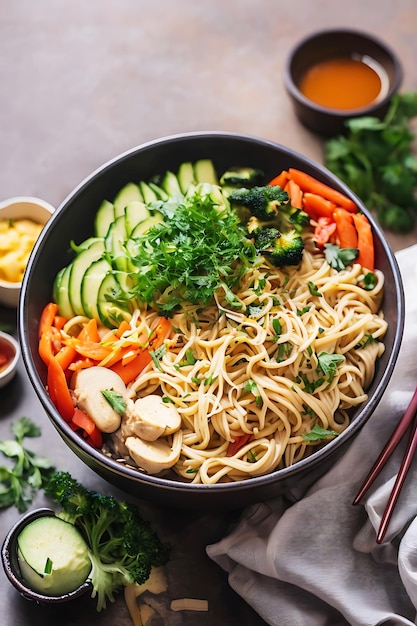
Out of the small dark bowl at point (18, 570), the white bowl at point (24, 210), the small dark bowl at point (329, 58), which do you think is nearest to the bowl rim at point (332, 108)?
the small dark bowl at point (329, 58)

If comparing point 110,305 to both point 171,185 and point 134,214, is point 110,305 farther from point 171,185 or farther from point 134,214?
point 171,185

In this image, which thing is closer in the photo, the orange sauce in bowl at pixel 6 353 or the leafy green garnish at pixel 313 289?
the leafy green garnish at pixel 313 289

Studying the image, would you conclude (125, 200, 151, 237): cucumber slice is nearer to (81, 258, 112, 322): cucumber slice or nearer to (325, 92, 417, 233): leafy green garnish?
(81, 258, 112, 322): cucumber slice

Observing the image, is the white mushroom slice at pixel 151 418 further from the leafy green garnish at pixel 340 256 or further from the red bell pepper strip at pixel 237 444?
the leafy green garnish at pixel 340 256

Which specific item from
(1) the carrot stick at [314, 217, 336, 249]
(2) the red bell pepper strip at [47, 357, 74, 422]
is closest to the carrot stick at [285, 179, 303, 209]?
(1) the carrot stick at [314, 217, 336, 249]

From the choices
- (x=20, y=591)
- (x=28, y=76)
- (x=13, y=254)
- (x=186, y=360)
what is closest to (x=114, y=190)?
(x=13, y=254)

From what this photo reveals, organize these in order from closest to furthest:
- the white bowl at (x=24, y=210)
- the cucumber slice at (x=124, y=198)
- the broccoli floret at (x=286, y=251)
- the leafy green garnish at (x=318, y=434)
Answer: the leafy green garnish at (x=318, y=434)
the broccoli floret at (x=286, y=251)
the cucumber slice at (x=124, y=198)
the white bowl at (x=24, y=210)
